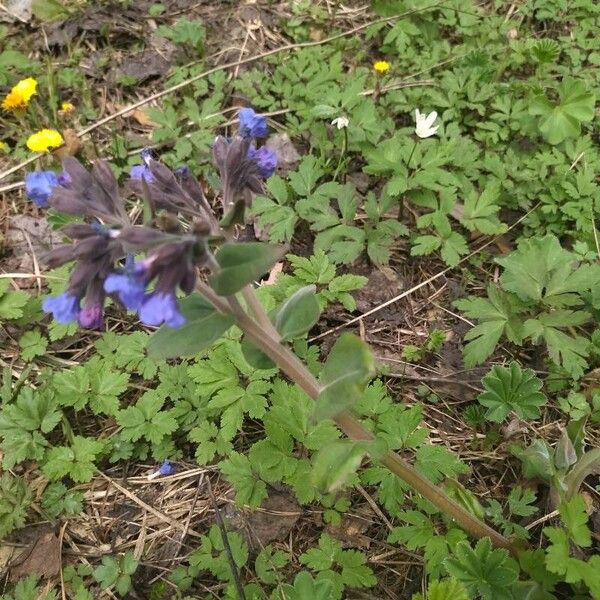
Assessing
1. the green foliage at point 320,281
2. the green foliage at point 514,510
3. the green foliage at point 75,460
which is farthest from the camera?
the green foliage at point 320,281

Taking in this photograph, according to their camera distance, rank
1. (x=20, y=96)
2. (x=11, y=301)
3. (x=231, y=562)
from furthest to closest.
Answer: (x=20, y=96)
(x=11, y=301)
(x=231, y=562)

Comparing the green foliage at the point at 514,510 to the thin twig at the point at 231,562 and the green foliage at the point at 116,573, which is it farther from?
the green foliage at the point at 116,573

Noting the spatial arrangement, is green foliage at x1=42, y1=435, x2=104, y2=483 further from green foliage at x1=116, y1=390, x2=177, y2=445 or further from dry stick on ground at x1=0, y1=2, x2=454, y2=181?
dry stick on ground at x1=0, y1=2, x2=454, y2=181

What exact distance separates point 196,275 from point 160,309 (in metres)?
0.19

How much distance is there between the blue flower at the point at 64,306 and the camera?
1673mm

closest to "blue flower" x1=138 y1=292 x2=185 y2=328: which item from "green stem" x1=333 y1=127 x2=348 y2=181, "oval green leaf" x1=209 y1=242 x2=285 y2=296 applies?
"oval green leaf" x1=209 y1=242 x2=285 y2=296

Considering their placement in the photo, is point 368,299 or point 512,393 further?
point 368,299

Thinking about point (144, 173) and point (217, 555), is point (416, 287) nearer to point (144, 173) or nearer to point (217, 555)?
point (217, 555)

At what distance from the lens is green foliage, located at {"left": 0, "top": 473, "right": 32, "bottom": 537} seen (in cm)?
263

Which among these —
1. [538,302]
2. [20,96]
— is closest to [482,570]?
[538,302]

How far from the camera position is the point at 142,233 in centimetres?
159

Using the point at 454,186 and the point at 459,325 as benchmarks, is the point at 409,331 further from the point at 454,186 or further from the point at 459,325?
the point at 454,186

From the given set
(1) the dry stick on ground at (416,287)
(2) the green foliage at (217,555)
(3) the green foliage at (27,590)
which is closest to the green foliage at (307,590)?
(2) the green foliage at (217,555)

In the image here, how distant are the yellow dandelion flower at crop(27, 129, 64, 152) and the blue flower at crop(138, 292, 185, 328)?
2.43 metres
